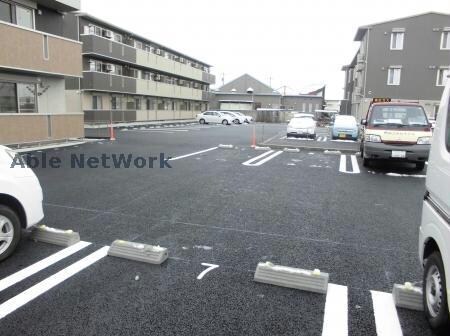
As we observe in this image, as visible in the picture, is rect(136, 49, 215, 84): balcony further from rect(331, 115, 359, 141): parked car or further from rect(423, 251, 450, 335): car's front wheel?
rect(423, 251, 450, 335): car's front wheel

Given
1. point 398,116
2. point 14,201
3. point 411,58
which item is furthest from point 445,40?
point 14,201

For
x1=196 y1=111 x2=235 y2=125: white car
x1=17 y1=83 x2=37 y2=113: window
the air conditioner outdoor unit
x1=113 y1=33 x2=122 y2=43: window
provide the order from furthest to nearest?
x1=196 y1=111 x2=235 y2=125: white car < x1=113 y1=33 x2=122 y2=43: window < the air conditioner outdoor unit < x1=17 y1=83 x2=37 y2=113: window

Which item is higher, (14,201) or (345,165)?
(14,201)

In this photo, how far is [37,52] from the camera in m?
12.6

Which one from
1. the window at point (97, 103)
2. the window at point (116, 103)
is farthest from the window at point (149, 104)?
the window at point (97, 103)

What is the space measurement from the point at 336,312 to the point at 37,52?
13.1m

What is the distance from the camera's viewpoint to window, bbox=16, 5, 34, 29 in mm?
12914

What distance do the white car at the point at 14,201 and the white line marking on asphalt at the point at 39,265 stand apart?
1.19 feet

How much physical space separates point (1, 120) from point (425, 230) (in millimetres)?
12221

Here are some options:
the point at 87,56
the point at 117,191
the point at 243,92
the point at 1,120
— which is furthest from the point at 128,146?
the point at 243,92

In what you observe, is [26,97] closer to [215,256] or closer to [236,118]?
[215,256]

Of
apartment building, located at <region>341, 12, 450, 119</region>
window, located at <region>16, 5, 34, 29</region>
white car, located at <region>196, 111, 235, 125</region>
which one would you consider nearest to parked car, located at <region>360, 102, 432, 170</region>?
window, located at <region>16, 5, 34, 29</region>

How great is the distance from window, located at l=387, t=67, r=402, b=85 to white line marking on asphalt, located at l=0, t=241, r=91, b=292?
3166 cm

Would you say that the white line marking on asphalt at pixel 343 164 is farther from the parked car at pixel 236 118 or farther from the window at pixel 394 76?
the parked car at pixel 236 118
